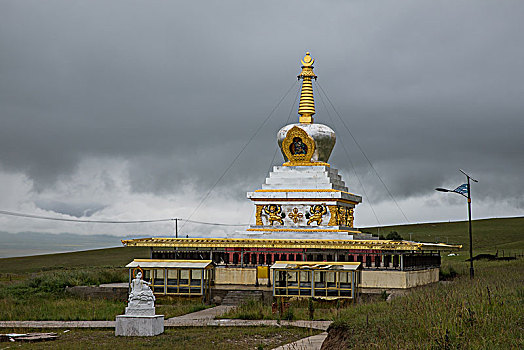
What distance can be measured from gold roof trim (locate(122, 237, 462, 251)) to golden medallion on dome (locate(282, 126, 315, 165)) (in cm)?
757

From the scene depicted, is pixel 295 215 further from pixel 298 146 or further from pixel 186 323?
pixel 186 323

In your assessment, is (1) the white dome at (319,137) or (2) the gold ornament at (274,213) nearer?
(2) the gold ornament at (274,213)

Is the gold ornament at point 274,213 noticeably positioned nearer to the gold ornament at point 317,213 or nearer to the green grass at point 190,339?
the gold ornament at point 317,213

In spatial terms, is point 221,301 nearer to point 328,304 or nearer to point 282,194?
point 328,304

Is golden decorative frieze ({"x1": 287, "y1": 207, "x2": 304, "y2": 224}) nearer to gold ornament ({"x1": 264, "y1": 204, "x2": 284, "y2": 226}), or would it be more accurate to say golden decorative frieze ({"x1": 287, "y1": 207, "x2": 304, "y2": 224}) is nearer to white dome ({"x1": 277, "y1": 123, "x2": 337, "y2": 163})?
gold ornament ({"x1": 264, "y1": 204, "x2": 284, "y2": 226})

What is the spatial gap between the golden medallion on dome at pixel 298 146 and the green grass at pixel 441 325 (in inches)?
1020

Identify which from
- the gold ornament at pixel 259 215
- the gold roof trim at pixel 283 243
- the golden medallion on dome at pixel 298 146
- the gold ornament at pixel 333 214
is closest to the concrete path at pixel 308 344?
the gold roof trim at pixel 283 243

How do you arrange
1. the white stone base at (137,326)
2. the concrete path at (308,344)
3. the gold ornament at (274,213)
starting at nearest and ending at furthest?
the concrete path at (308,344)
the white stone base at (137,326)
the gold ornament at (274,213)

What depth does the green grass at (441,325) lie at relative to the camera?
16638 millimetres

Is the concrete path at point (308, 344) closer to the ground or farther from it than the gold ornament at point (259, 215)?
closer to the ground

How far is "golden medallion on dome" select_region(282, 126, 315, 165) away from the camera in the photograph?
49281mm

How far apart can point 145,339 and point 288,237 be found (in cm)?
2034

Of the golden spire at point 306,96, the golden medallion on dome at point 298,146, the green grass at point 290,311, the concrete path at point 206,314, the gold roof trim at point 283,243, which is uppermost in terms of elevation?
the golden spire at point 306,96

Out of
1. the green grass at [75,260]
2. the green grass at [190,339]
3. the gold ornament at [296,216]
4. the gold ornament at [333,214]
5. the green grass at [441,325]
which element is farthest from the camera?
the green grass at [75,260]
